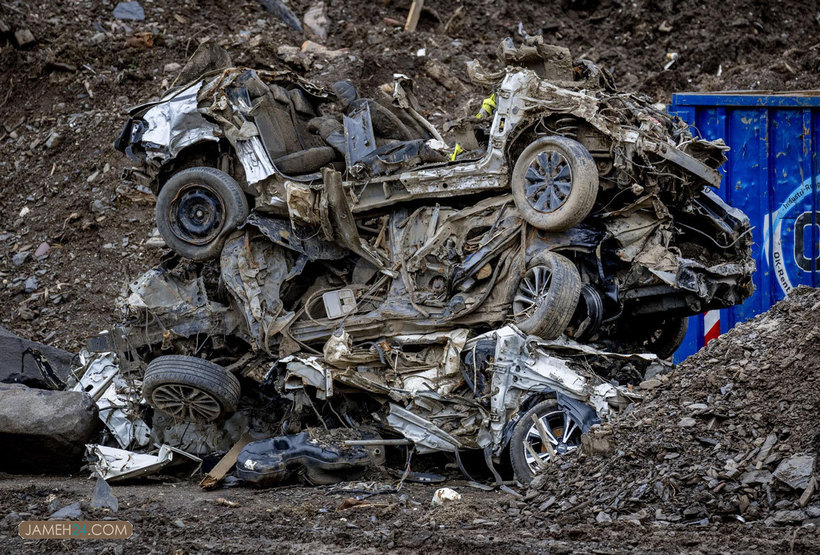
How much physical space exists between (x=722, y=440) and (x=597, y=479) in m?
0.83

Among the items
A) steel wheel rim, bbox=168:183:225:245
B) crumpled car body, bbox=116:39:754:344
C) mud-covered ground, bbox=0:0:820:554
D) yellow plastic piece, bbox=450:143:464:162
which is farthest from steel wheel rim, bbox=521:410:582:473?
mud-covered ground, bbox=0:0:820:554

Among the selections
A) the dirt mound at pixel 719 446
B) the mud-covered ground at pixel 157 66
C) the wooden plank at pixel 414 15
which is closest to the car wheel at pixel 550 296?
the dirt mound at pixel 719 446

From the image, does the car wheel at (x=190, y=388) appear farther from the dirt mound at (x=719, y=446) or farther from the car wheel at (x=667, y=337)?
the car wheel at (x=667, y=337)

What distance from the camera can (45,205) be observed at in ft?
54.0

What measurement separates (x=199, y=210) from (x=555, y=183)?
3.69 meters

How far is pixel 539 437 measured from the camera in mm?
8203

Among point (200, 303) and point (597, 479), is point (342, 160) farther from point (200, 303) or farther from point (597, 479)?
point (597, 479)

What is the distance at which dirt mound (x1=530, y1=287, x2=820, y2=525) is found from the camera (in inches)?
238

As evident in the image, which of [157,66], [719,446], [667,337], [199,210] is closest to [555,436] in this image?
[719,446]

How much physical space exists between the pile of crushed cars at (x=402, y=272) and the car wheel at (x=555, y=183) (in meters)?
0.02

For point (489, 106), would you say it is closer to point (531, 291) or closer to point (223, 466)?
point (531, 291)

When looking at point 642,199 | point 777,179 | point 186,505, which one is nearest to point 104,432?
point 186,505

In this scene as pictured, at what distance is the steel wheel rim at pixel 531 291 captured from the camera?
28.5ft

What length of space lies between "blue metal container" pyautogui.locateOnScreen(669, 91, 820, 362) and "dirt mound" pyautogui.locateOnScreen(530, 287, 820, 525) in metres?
Result: 2.72
